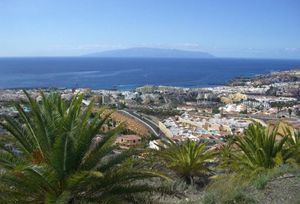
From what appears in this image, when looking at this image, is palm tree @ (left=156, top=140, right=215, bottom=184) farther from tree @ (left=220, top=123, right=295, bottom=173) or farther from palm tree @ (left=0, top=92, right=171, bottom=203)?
palm tree @ (left=0, top=92, right=171, bottom=203)

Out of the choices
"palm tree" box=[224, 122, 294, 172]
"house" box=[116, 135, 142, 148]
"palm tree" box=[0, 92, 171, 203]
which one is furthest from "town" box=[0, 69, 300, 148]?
"palm tree" box=[0, 92, 171, 203]

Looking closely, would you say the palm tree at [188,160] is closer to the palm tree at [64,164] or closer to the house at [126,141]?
the house at [126,141]

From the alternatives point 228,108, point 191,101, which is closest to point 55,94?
point 228,108

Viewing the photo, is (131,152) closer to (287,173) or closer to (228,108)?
(287,173)

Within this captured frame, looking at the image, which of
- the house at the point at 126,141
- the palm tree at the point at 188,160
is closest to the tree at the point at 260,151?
the palm tree at the point at 188,160

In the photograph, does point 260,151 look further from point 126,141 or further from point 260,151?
point 126,141
